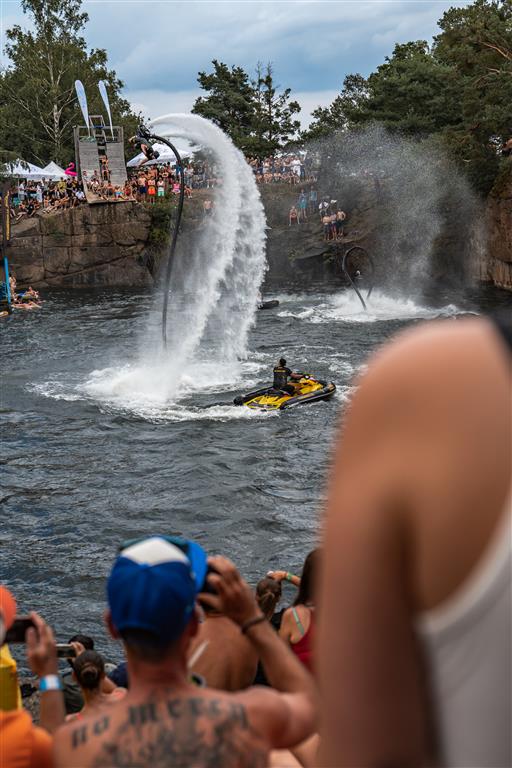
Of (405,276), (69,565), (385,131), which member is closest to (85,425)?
(69,565)

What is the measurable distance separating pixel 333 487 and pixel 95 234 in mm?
46855

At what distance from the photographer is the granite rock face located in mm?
45906

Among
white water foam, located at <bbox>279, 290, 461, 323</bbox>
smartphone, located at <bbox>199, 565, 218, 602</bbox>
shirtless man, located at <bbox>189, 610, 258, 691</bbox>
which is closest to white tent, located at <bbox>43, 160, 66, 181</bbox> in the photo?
white water foam, located at <bbox>279, 290, 461, 323</bbox>

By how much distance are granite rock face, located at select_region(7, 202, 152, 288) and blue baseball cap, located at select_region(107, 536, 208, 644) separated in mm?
45284

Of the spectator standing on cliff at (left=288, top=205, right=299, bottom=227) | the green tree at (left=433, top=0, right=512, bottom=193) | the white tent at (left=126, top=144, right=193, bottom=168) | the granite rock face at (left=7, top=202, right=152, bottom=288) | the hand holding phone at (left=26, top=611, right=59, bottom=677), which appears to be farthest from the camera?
the spectator standing on cliff at (left=288, top=205, right=299, bottom=227)

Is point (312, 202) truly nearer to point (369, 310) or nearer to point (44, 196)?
point (44, 196)

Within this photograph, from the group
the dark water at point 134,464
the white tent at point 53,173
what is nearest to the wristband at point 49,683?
the dark water at point 134,464

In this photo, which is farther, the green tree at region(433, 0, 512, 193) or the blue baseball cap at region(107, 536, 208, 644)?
the green tree at region(433, 0, 512, 193)

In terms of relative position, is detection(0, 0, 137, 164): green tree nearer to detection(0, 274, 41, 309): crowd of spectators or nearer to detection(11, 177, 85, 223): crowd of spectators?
detection(11, 177, 85, 223): crowd of spectators

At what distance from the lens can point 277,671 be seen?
226 cm

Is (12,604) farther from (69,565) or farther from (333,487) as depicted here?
(69,565)

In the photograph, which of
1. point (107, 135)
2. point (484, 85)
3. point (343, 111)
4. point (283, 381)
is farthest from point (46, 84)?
point (283, 381)

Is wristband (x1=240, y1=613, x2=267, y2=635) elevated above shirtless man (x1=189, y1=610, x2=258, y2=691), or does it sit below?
above

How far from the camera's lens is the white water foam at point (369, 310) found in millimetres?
35562
